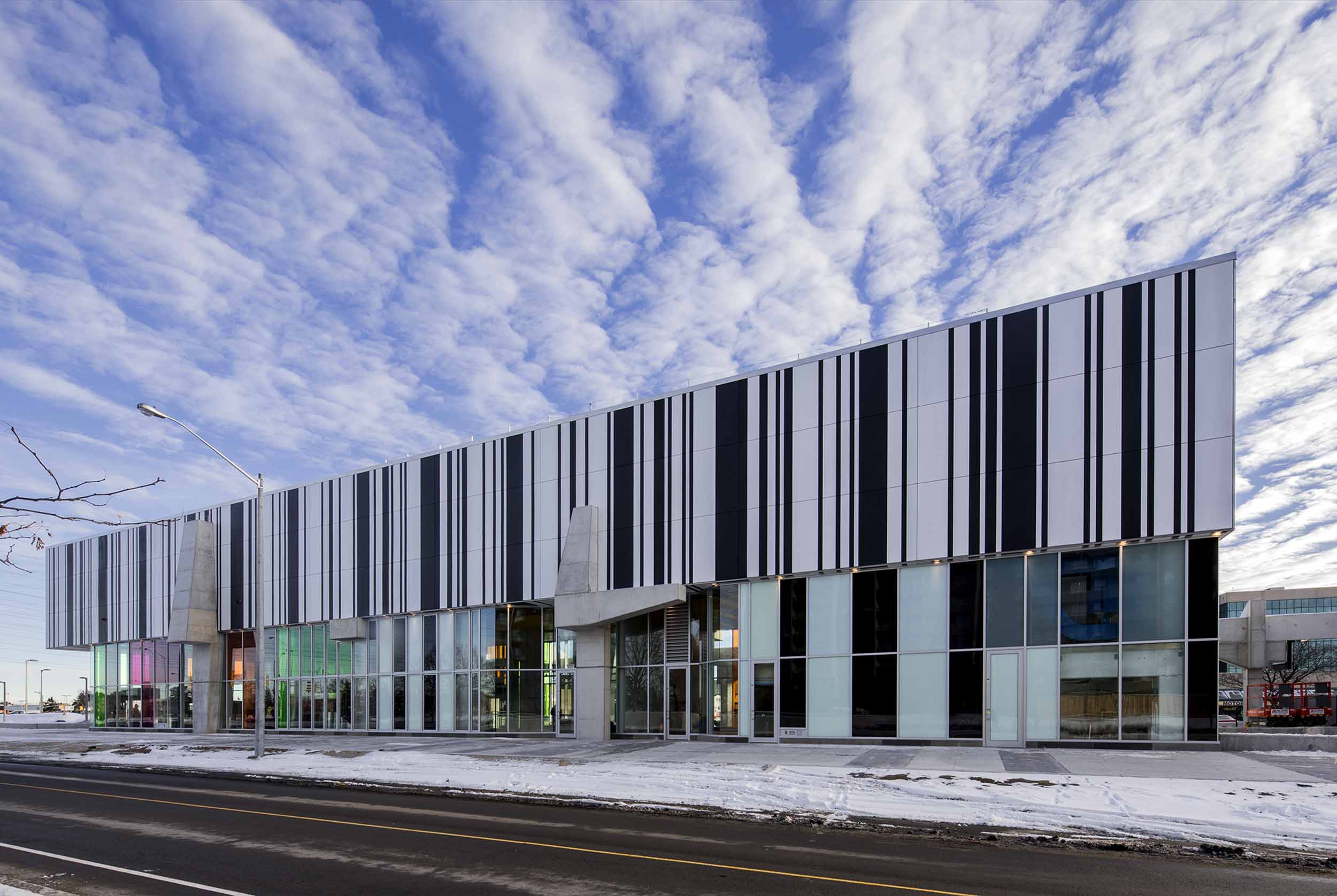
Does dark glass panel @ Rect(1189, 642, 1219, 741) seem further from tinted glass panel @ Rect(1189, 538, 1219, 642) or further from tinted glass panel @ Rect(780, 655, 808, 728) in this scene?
tinted glass panel @ Rect(780, 655, 808, 728)

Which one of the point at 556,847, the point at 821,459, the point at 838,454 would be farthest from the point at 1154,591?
the point at 556,847

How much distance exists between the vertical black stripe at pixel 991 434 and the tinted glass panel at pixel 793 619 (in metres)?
5.85

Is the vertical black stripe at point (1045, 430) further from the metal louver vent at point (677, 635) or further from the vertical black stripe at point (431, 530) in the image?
the vertical black stripe at point (431, 530)

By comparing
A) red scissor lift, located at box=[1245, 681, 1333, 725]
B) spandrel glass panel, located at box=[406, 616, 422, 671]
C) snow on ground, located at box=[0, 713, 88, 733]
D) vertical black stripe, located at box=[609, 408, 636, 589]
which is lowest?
snow on ground, located at box=[0, 713, 88, 733]

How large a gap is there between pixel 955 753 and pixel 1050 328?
11492 millimetres

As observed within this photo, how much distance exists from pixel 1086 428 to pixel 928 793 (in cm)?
1200

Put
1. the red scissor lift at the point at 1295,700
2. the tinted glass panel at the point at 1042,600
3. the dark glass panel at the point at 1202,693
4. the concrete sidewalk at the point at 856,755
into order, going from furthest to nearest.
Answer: the red scissor lift at the point at 1295,700, the tinted glass panel at the point at 1042,600, the dark glass panel at the point at 1202,693, the concrete sidewalk at the point at 856,755

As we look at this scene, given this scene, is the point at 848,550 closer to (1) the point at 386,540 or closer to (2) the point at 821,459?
(2) the point at 821,459

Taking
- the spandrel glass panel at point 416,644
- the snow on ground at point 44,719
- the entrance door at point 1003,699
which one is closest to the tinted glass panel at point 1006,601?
the entrance door at point 1003,699

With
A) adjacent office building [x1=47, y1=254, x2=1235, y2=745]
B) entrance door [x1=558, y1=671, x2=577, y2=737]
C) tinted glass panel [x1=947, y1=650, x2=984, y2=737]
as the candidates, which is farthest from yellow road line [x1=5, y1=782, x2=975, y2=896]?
entrance door [x1=558, y1=671, x2=577, y2=737]

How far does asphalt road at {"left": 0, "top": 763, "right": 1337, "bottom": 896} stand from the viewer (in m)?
9.76

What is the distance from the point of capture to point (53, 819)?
15.8 meters

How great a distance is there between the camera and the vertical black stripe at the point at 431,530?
36.7 metres

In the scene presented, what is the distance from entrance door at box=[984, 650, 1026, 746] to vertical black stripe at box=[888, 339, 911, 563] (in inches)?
147
